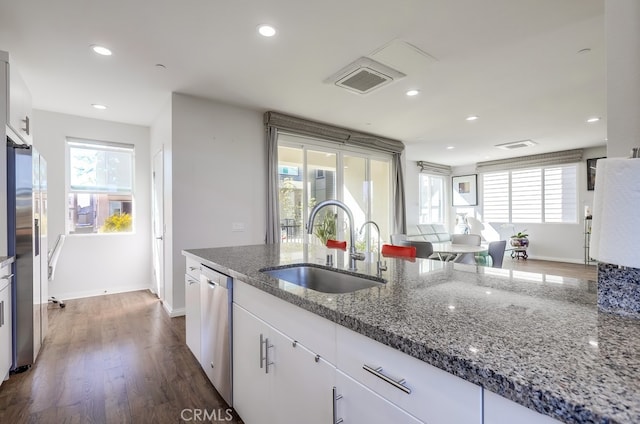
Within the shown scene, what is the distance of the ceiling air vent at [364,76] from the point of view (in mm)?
2943

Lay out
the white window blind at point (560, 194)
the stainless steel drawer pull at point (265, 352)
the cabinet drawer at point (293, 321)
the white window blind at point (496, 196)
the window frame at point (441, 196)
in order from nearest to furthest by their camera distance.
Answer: the cabinet drawer at point (293, 321), the stainless steel drawer pull at point (265, 352), the white window blind at point (560, 194), the white window blind at point (496, 196), the window frame at point (441, 196)

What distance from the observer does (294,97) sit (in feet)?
12.6

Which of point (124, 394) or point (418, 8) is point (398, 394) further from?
point (418, 8)

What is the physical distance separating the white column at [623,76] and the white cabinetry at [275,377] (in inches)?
44.3

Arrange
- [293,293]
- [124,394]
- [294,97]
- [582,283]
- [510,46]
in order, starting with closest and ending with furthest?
[293,293], [582,283], [124,394], [510,46], [294,97]

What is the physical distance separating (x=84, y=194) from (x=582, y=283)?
5.69m

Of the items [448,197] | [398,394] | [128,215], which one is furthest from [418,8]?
[448,197]

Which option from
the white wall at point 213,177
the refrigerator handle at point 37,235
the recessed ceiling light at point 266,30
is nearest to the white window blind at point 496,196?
the white wall at point 213,177

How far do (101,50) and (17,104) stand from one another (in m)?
0.79

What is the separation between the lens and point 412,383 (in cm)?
75

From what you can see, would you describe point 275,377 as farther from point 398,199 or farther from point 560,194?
point 560,194

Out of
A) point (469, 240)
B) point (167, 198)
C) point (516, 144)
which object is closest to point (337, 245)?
point (167, 198)

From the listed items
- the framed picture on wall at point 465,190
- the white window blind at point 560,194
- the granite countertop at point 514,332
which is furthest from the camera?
the framed picture on wall at point 465,190

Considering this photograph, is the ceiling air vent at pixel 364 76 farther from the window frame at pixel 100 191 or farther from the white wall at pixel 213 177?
the window frame at pixel 100 191
